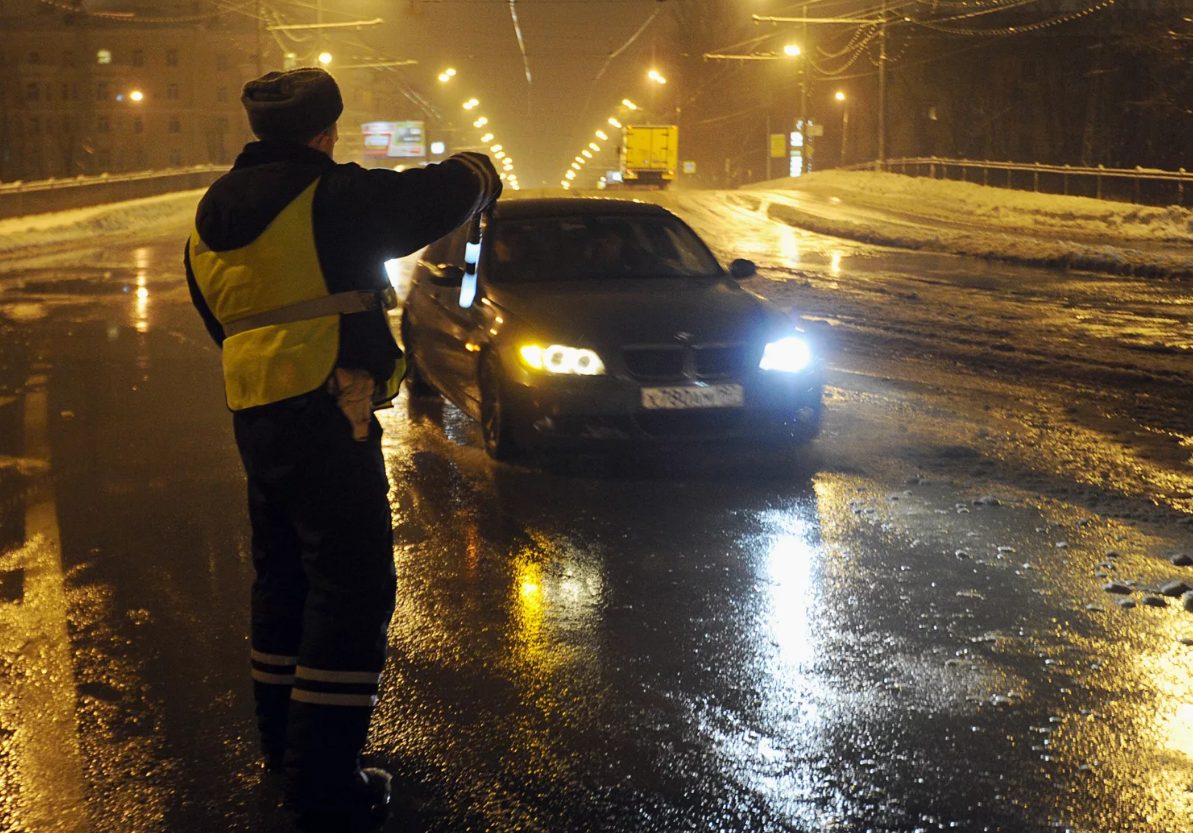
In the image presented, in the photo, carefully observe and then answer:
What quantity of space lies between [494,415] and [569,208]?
2068 mm

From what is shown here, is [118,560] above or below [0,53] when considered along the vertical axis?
below

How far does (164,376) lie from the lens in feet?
34.2

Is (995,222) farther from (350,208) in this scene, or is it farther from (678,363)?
(350,208)

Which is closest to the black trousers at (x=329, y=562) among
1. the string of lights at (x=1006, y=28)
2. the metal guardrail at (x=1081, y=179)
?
the metal guardrail at (x=1081, y=179)

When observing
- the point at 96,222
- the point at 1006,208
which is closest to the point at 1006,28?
the point at 1006,208

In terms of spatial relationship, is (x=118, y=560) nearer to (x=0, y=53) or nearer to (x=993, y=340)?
(x=993, y=340)

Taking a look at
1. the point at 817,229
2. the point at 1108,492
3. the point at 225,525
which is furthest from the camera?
the point at 817,229

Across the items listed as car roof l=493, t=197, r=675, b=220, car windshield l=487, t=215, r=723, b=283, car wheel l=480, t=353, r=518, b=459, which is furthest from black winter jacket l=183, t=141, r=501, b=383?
car roof l=493, t=197, r=675, b=220

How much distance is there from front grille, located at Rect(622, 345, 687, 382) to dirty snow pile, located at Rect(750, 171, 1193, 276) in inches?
552

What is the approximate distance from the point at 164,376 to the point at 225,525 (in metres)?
4.62

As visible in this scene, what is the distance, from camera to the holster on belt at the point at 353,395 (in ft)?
10.4

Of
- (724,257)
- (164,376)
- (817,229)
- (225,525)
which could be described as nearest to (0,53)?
(817,229)

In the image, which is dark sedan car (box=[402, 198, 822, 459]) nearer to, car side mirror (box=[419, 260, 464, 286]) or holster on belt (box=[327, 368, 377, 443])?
car side mirror (box=[419, 260, 464, 286])

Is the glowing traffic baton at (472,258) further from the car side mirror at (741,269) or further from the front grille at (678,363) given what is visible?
the car side mirror at (741,269)
